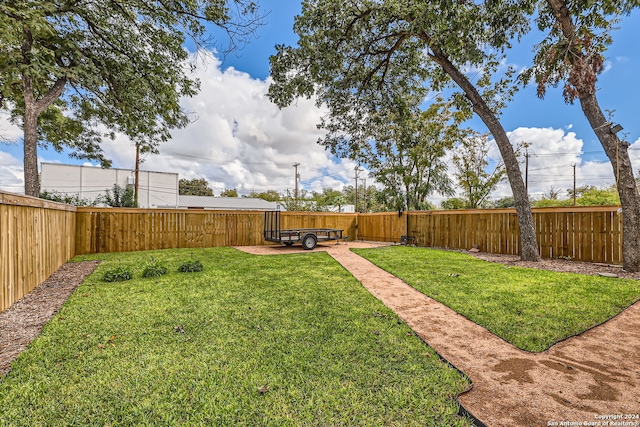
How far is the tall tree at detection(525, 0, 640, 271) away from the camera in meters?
5.46

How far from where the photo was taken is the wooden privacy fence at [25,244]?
324 cm

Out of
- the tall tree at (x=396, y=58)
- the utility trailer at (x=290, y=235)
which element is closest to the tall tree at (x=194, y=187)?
the utility trailer at (x=290, y=235)

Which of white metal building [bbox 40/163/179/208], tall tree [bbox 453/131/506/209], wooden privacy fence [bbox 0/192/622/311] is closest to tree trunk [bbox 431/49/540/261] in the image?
wooden privacy fence [bbox 0/192/622/311]

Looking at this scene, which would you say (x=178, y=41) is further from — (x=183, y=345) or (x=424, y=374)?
(x=424, y=374)

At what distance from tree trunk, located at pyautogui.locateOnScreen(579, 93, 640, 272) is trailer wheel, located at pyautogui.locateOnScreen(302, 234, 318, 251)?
26.1 ft

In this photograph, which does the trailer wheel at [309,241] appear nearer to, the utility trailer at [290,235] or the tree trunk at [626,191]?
the utility trailer at [290,235]

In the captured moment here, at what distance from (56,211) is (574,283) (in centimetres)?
1000

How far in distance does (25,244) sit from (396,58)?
9.81 m

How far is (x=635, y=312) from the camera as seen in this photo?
3.41m

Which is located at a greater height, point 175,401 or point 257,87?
point 257,87

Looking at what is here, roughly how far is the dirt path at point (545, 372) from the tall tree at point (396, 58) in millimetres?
5139

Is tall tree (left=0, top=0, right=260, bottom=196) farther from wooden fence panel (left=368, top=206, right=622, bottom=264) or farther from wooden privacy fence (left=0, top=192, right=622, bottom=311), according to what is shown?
wooden fence panel (left=368, top=206, right=622, bottom=264)

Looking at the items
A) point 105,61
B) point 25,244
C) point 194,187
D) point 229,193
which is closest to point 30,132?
point 105,61

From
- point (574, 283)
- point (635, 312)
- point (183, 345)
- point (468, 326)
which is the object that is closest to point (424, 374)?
point (468, 326)
